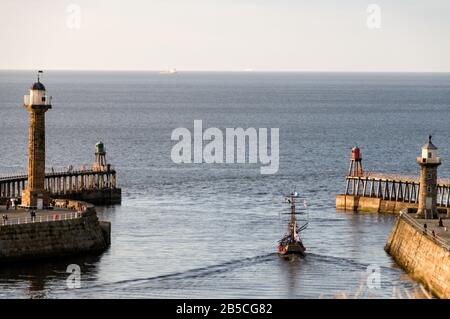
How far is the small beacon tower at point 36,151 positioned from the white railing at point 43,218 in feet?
17.3

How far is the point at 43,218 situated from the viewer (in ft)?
288

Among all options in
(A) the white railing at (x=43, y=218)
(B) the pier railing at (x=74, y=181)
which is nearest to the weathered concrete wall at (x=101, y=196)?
(B) the pier railing at (x=74, y=181)

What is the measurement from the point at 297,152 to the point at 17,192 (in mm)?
69151

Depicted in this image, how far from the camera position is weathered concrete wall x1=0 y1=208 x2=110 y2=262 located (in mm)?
83938

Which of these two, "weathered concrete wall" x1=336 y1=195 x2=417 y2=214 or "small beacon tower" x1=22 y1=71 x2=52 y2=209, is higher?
"small beacon tower" x1=22 y1=71 x2=52 y2=209

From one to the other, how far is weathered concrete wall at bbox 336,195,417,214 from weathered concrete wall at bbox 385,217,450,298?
19.8 meters

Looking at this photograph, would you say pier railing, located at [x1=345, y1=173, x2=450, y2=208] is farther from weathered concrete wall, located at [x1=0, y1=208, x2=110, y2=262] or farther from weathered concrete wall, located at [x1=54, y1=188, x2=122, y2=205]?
weathered concrete wall, located at [x1=0, y1=208, x2=110, y2=262]

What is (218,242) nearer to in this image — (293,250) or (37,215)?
(293,250)

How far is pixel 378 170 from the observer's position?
6161 inches

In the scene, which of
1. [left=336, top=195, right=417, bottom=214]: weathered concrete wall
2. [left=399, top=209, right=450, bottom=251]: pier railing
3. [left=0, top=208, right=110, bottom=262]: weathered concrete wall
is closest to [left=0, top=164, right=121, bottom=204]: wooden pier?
[left=336, top=195, right=417, bottom=214]: weathered concrete wall

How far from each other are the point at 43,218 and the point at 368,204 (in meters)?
35.9

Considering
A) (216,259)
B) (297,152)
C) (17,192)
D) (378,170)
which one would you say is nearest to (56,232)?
(216,259)

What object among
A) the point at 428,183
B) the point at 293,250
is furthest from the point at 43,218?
the point at 428,183

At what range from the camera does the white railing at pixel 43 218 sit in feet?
281
